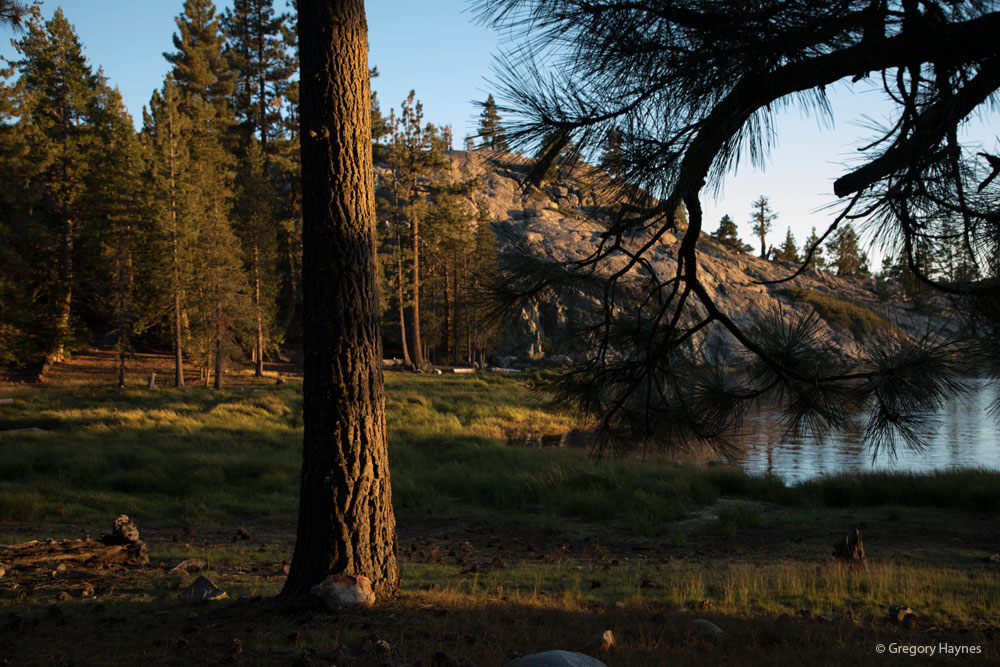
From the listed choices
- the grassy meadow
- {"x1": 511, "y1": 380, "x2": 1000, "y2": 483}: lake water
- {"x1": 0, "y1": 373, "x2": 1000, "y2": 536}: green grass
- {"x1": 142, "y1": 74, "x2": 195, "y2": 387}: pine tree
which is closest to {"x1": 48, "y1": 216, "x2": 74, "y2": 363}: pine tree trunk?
{"x1": 142, "y1": 74, "x2": 195, "y2": 387}: pine tree

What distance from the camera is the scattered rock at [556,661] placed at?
2783 millimetres

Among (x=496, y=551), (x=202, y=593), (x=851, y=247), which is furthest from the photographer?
(x=496, y=551)

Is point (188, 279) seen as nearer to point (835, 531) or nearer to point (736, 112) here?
point (835, 531)

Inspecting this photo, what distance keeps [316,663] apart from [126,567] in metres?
3.58

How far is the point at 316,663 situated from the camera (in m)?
3.18

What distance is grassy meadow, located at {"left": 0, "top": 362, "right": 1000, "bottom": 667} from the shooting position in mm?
3688

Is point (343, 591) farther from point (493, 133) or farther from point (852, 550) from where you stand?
point (852, 550)

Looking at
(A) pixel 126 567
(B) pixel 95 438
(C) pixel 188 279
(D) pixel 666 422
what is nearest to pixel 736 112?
(D) pixel 666 422

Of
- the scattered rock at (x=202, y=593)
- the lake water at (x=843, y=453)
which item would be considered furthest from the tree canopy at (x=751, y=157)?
the lake water at (x=843, y=453)

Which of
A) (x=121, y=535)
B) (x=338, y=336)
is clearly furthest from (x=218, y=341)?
(x=338, y=336)

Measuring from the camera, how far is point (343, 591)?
13.6 feet

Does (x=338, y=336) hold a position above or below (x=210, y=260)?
below

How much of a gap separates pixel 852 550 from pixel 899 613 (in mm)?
2265

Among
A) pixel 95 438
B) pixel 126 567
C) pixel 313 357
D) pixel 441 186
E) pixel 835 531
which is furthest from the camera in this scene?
pixel 441 186
